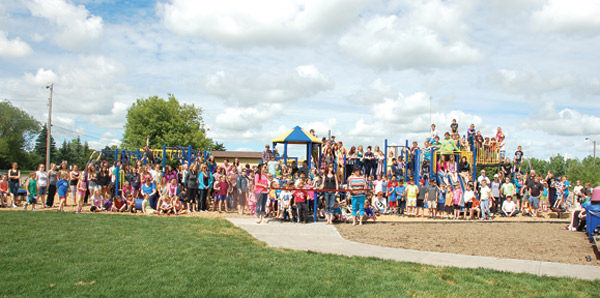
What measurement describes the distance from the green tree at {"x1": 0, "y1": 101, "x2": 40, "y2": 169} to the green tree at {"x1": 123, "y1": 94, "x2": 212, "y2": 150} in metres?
31.1

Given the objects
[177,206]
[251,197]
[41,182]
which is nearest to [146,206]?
[177,206]

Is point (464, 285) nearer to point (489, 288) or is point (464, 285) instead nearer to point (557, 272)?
point (489, 288)

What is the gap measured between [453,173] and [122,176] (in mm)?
12978

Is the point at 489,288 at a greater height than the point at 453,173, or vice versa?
the point at 453,173

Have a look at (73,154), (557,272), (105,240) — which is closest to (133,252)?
(105,240)

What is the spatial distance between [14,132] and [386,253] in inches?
3124

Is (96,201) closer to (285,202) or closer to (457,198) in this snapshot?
(285,202)

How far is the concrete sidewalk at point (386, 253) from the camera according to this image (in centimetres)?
732

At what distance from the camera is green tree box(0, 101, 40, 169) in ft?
221

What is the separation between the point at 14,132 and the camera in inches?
2815

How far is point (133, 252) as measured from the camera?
25.3 feet

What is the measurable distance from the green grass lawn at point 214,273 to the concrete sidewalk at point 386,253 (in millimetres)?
557

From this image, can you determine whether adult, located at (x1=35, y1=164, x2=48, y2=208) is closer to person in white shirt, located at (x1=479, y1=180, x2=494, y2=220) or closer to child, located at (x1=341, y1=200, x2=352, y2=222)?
child, located at (x1=341, y1=200, x2=352, y2=222)

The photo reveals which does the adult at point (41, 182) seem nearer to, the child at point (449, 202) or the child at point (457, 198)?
the child at point (449, 202)
